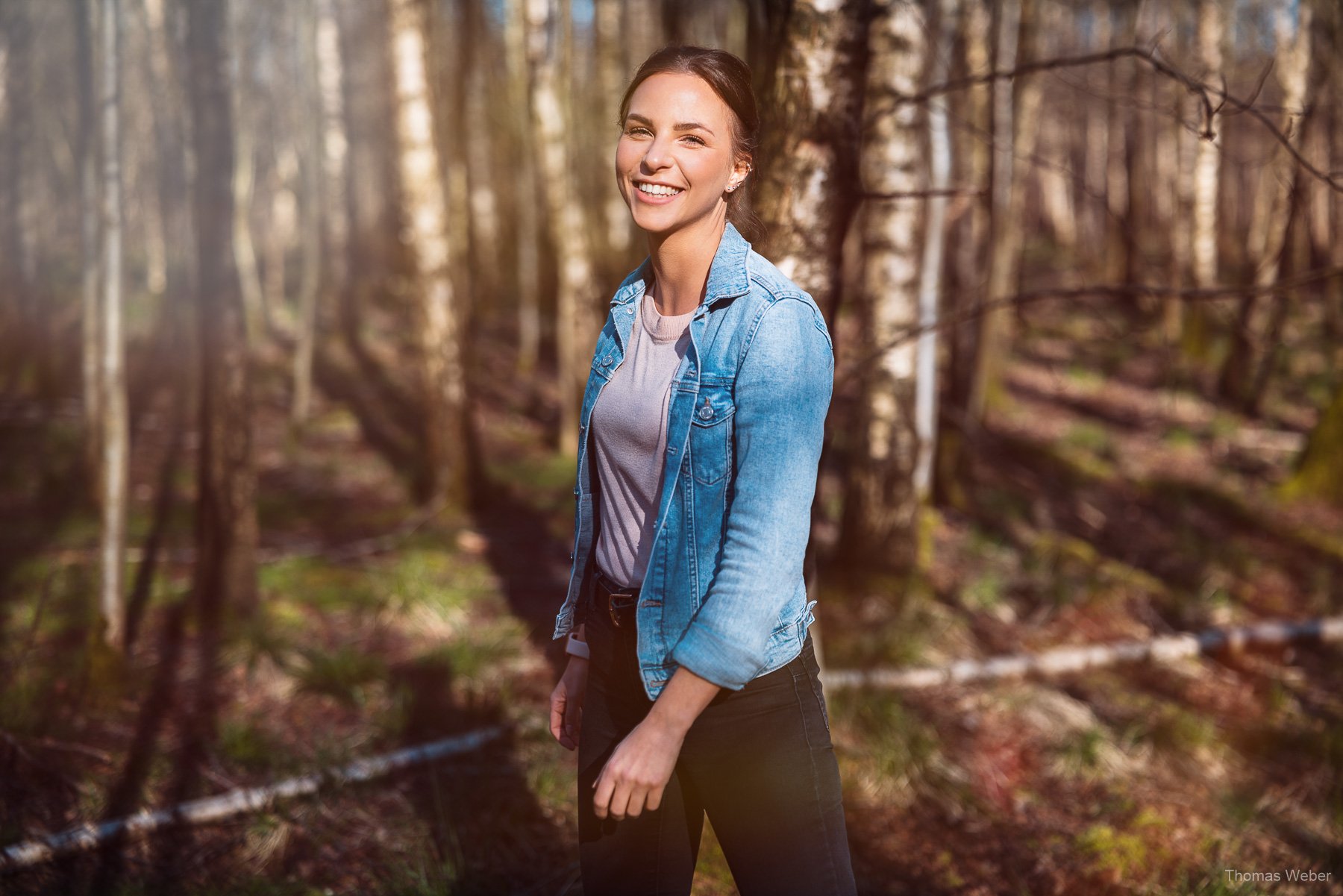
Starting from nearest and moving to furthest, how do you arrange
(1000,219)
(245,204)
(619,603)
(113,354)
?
(619,603)
(113,354)
(1000,219)
(245,204)

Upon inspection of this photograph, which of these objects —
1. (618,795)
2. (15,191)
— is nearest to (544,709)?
(618,795)

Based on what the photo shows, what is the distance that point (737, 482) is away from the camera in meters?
1.63

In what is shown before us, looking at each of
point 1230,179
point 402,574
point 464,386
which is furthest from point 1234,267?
point 402,574

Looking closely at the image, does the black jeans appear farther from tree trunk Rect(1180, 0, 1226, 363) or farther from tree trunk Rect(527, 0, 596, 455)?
tree trunk Rect(1180, 0, 1226, 363)

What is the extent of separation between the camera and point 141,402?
12734mm

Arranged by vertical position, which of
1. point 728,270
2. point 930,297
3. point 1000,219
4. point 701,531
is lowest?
point 701,531

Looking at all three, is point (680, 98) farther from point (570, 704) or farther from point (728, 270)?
point (570, 704)

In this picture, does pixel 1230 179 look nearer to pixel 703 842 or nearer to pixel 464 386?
pixel 464 386

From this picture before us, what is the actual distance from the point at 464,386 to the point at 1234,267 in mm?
19567

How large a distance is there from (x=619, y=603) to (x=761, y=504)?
1.31ft

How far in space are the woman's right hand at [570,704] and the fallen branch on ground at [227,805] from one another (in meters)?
2.19

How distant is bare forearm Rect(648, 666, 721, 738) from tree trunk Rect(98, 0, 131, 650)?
3.81 meters

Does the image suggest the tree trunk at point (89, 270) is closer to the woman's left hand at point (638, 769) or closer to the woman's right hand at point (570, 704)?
the woman's right hand at point (570, 704)

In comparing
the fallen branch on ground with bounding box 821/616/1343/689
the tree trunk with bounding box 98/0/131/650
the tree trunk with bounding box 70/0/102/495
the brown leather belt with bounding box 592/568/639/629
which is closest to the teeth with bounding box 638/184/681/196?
the brown leather belt with bounding box 592/568/639/629
